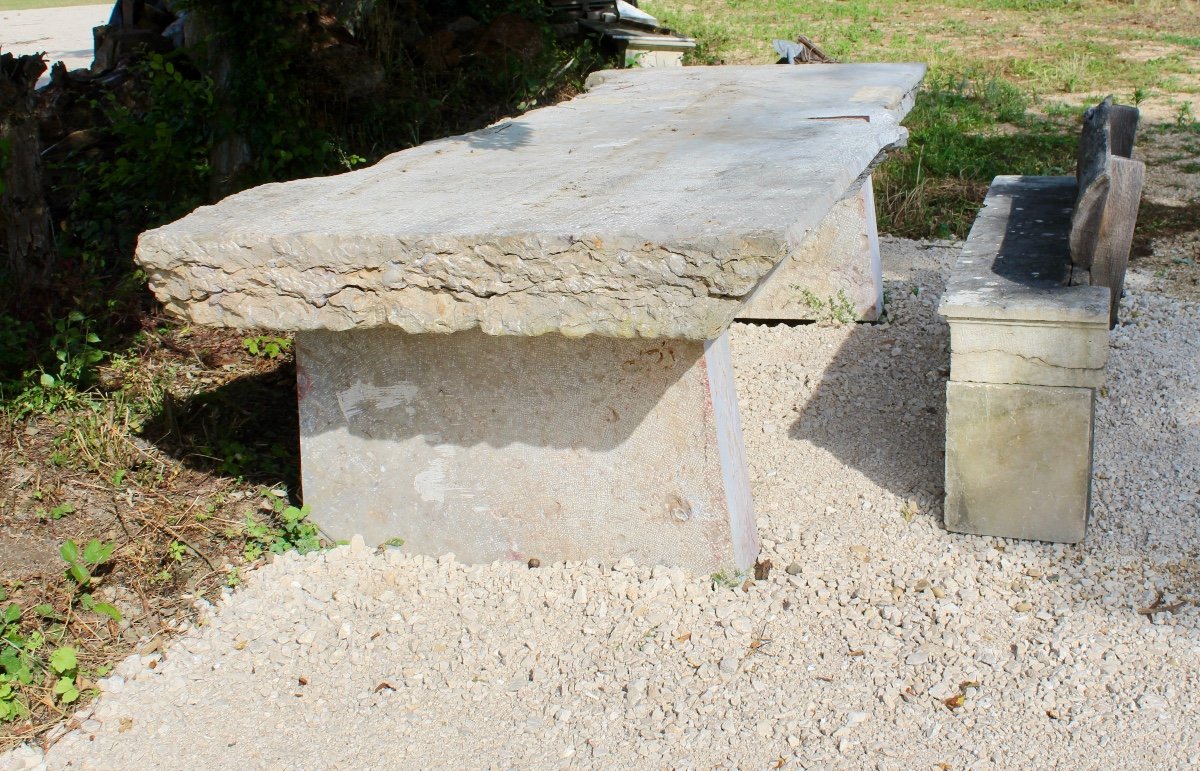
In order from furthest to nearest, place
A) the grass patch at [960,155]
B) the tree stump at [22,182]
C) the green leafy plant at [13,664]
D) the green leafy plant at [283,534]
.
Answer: the grass patch at [960,155]
the tree stump at [22,182]
the green leafy plant at [283,534]
the green leafy plant at [13,664]

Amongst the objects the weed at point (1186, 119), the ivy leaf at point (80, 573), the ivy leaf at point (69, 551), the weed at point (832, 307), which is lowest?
the weed at point (1186, 119)

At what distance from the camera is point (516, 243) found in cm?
225

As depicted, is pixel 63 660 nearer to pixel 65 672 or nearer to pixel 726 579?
pixel 65 672

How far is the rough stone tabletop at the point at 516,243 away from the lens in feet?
7.22

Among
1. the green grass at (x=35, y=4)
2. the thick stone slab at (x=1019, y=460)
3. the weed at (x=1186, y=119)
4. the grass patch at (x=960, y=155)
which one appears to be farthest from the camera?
the green grass at (x=35, y=4)

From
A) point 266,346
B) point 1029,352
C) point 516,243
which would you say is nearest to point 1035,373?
point 1029,352

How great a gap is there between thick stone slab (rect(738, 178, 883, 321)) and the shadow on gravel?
13 centimetres

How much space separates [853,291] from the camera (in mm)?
4484

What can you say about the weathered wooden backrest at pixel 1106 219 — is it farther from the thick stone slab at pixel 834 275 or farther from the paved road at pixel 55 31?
the paved road at pixel 55 31

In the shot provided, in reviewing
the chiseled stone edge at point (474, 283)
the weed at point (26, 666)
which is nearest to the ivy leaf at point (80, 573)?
the weed at point (26, 666)

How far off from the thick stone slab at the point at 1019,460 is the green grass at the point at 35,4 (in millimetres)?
16393

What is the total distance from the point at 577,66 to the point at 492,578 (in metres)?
5.39

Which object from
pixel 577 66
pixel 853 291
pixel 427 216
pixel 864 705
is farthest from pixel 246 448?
pixel 577 66

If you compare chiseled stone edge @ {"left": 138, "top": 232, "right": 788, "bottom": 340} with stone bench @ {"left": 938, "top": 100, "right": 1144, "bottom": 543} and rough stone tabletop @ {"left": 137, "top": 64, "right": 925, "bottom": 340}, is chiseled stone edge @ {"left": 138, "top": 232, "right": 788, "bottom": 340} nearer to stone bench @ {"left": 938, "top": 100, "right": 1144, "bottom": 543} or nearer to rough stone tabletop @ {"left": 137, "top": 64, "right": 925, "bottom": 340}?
rough stone tabletop @ {"left": 137, "top": 64, "right": 925, "bottom": 340}
